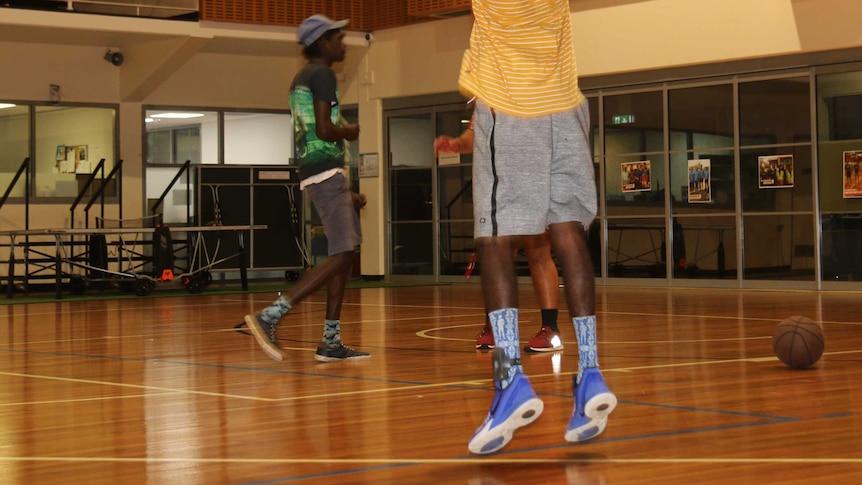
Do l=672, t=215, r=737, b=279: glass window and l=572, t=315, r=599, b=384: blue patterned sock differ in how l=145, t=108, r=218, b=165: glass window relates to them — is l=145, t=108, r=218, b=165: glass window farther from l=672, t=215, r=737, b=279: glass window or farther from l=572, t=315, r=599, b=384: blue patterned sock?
l=572, t=315, r=599, b=384: blue patterned sock

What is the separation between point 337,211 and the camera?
6008 millimetres

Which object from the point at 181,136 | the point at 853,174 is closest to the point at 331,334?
the point at 853,174

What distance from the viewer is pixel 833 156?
539 inches

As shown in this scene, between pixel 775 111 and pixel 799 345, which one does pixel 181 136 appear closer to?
pixel 775 111

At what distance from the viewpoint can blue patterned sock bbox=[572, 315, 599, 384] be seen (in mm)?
3221

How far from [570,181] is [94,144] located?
49.8 ft

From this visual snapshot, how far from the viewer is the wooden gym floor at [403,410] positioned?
9.88ft

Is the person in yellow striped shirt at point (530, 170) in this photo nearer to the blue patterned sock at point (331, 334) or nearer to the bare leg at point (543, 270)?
the bare leg at point (543, 270)

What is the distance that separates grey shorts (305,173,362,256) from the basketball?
217 cm

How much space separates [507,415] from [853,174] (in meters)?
11.5

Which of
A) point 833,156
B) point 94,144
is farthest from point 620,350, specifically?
point 94,144

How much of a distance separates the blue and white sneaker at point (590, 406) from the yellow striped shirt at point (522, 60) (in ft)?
2.59

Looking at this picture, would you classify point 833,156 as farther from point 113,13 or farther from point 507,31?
point 507,31

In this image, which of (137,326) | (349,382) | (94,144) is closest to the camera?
(349,382)
